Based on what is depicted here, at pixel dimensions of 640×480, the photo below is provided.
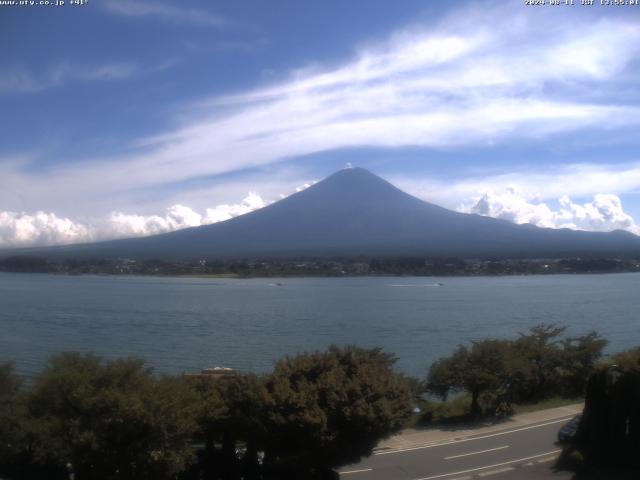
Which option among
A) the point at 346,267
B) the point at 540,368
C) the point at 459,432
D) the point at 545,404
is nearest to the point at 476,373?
the point at 545,404

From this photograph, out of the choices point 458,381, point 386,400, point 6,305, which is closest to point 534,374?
point 458,381

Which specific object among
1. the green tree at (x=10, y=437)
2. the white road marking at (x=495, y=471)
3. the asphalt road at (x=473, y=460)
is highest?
the green tree at (x=10, y=437)

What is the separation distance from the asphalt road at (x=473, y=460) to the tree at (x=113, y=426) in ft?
7.24

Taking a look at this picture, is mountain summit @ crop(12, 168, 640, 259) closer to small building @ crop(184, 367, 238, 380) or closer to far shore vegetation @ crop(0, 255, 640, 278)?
far shore vegetation @ crop(0, 255, 640, 278)

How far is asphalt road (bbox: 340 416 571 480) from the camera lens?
767 centimetres

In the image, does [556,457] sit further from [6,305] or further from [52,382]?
[6,305]

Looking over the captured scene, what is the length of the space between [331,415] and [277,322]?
2269 centimetres

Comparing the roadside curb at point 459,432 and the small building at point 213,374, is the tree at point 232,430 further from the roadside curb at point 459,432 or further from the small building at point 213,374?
the roadside curb at point 459,432

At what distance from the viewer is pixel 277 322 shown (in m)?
29.4

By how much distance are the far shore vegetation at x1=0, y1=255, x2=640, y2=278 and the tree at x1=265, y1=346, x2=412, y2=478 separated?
61.2 metres

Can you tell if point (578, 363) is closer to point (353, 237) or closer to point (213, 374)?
point (213, 374)

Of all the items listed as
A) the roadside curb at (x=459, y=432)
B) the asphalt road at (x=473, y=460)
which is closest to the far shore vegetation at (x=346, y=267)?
the roadside curb at (x=459, y=432)

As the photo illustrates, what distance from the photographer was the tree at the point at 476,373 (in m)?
12.0

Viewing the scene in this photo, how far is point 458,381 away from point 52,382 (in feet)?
24.6
